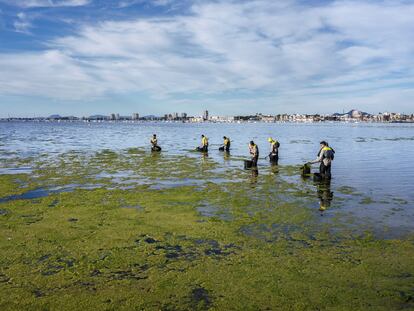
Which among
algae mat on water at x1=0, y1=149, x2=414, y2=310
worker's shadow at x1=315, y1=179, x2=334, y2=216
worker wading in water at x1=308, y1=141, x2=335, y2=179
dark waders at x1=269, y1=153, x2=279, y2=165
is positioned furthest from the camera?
dark waders at x1=269, y1=153, x2=279, y2=165

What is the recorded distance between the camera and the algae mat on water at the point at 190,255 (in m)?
8.38

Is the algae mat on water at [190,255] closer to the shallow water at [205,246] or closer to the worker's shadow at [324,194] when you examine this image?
the shallow water at [205,246]

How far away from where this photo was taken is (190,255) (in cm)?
1092

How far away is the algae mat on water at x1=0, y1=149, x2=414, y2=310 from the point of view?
8383 mm

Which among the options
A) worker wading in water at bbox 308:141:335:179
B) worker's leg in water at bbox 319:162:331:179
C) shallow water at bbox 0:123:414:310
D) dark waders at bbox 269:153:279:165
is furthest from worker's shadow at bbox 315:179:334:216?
dark waders at bbox 269:153:279:165

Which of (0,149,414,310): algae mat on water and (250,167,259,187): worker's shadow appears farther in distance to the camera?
(250,167,259,187): worker's shadow

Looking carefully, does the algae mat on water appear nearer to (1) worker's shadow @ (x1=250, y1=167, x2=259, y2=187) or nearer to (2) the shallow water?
(2) the shallow water

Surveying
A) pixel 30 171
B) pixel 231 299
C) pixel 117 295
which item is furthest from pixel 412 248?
pixel 30 171

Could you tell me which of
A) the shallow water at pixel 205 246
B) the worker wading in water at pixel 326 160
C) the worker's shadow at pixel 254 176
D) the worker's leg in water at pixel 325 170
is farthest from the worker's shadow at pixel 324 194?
the worker's shadow at pixel 254 176

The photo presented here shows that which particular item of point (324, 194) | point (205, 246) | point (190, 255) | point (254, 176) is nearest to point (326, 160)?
point (324, 194)

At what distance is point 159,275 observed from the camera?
954cm

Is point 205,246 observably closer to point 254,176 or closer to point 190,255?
point 190,255

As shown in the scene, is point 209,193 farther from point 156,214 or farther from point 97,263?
point 97,263

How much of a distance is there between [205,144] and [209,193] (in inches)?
1037
